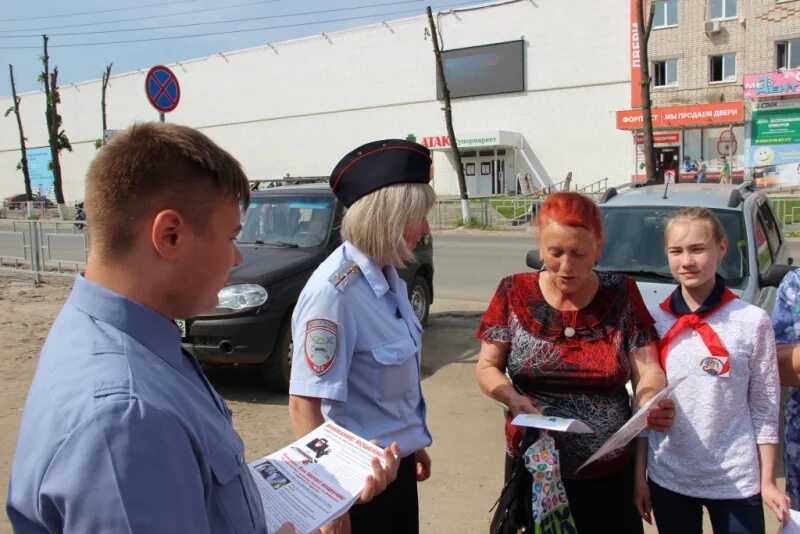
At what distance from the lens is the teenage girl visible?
7.72 feet

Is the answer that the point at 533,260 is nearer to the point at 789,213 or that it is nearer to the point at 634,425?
the point at 634,425

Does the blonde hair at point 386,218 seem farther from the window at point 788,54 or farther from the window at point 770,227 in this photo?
the window at point 788,54

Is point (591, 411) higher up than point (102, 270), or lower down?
lower down

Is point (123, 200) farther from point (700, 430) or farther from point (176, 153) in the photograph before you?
point (700, 430)

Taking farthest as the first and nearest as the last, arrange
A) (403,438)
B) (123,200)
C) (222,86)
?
(222,86)
(403,438)
(123,200)

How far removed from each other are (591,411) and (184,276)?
1829 mm

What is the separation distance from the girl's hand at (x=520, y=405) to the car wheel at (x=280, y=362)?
3.42 m

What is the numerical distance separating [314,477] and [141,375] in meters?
0.73

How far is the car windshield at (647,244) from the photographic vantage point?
15.5ft

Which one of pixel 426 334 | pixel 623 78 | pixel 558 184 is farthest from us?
pixel 558 184

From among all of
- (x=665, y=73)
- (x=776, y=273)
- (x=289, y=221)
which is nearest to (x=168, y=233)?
(x=776, y=273)

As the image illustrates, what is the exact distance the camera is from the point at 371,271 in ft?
7.32

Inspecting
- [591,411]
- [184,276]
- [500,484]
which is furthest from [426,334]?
[184,276]

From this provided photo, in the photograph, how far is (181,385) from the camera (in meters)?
1.10
